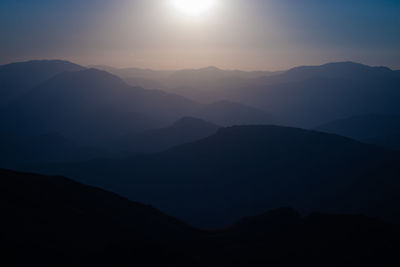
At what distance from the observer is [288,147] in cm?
7169

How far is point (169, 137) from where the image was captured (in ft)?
414

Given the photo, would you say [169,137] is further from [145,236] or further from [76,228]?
[76,228]

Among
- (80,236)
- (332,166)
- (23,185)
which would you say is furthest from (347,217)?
(332,166)

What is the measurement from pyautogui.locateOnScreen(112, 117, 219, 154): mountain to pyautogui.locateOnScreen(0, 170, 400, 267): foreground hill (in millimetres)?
90112

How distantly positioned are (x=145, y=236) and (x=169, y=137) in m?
104

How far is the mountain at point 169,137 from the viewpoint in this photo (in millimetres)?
121562

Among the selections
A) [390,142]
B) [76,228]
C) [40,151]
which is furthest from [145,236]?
[40,151]

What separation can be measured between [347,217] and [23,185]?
971 inches

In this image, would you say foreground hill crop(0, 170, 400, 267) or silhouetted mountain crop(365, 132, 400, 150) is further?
silhouetted mountain crop(365, 132, 400, 150)

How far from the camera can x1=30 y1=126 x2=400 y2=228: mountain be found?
5338 cm

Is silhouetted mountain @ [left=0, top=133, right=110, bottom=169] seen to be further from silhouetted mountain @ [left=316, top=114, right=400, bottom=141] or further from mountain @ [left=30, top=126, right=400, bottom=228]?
silhouetted mountain @ [left=316, top=114, right=400, bottom=141]

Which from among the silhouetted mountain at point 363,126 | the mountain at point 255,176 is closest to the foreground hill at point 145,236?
the mountain at point 255,176

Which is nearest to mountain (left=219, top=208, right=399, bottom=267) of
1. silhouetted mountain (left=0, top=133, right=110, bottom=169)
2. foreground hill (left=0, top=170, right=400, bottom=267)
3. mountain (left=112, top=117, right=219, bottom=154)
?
foreground hill (left=0, top=170, right=400, bottom=267)

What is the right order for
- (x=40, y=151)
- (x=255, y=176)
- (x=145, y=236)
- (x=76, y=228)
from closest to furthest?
(x=76, y=228) < (x=145, y=236) < (x=255, y=176) < (x=40, y=151)
